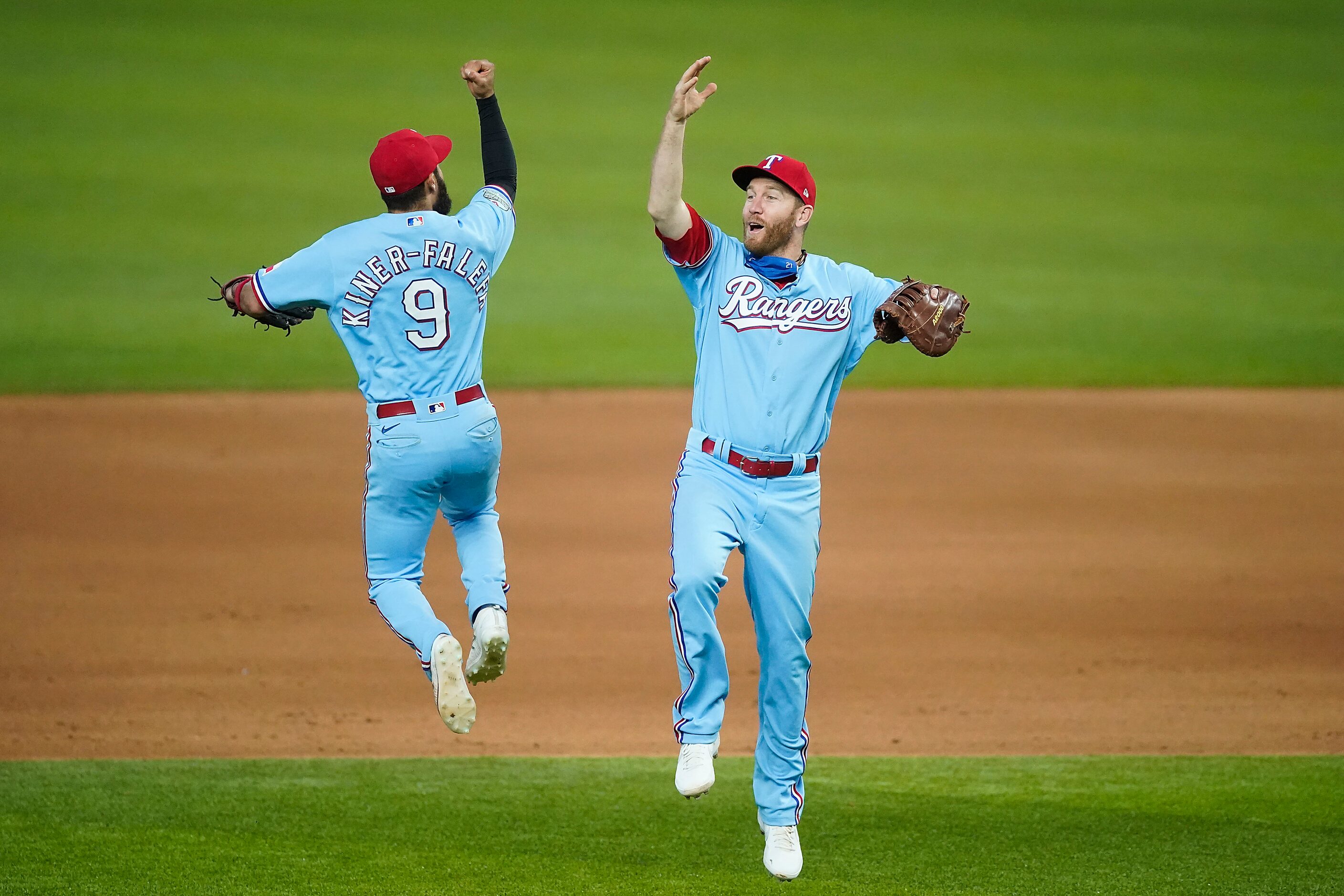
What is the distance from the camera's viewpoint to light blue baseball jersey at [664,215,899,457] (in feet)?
18.3

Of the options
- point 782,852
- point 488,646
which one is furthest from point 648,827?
point 488,646

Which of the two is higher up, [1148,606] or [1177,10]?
[1177,10]

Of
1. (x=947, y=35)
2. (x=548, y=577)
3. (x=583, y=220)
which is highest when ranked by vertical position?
(x=947, y=35)

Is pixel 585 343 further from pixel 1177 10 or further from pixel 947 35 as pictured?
pixel 1177 10

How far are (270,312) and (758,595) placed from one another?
2070 millimetres

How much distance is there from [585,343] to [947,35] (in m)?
13.7

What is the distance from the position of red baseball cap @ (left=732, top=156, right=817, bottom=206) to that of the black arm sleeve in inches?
35.5

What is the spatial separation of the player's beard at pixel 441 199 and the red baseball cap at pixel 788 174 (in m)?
1.10

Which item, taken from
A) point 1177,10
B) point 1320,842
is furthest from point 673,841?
point 1177,10

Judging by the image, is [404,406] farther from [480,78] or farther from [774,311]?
[774,311]

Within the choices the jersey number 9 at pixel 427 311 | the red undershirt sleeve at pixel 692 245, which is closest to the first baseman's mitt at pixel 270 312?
the jersey number 9 at pixel 427 311

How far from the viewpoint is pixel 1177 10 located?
29.2m

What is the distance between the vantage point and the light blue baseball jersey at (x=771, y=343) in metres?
5.58

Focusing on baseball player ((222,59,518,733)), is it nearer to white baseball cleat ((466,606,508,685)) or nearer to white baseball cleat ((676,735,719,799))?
white baseball cleat ((466,606,508,685))
